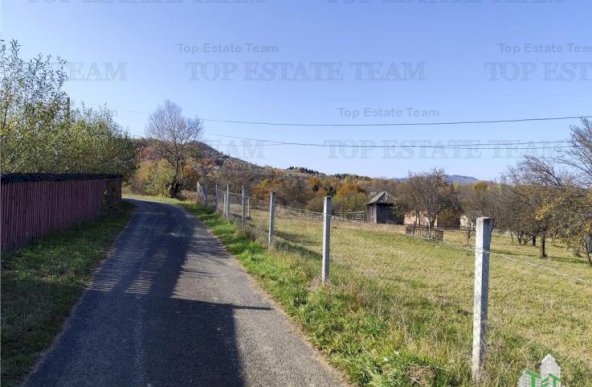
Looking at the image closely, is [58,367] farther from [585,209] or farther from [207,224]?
[585,209]

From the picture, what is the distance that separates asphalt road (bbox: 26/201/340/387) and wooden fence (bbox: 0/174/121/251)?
2.67 metres

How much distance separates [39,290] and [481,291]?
627 centimetres

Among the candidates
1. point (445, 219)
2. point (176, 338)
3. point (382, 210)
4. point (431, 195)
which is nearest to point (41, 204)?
point (176, 338)

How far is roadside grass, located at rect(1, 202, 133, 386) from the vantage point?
439 centimetres

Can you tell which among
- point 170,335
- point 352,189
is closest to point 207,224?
point 170,335

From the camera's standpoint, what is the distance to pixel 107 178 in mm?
20453

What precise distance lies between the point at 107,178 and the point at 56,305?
15.9m

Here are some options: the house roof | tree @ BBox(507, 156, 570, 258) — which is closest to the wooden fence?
tree @ BBox(507, 156, 570, 258)

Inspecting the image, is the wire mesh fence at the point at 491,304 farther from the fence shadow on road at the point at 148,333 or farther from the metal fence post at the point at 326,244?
the fence shadow on road at the point at 148,333

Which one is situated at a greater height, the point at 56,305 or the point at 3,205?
the point at 3,205

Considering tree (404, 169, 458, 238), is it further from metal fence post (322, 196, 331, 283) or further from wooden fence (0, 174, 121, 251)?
metal fence post (322, 196, 331, 283)

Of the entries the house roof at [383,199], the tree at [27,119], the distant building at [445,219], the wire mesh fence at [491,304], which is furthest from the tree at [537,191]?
the house roof at [383,199]

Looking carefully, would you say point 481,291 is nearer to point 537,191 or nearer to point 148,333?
point 148,333

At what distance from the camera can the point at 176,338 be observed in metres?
5.09
